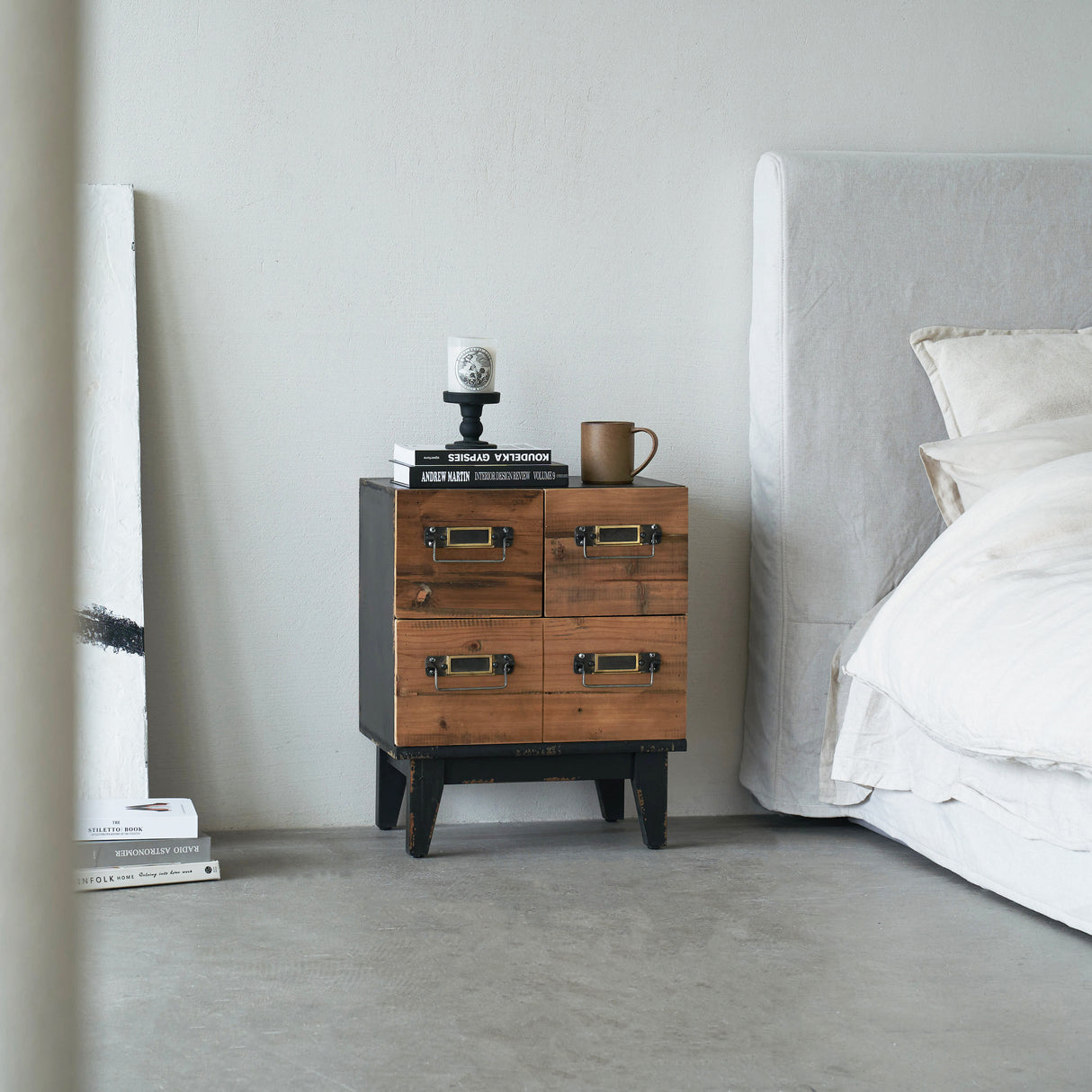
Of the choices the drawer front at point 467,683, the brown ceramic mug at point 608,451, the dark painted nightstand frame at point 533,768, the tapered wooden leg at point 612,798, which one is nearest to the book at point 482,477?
the brown ceramic mug at point 608,451

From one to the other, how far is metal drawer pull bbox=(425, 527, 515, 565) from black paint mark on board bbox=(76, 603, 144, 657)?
65 cm

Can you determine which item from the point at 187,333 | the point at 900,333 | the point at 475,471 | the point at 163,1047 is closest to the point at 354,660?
the point at 475,471

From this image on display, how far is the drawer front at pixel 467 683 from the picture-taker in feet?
7.64

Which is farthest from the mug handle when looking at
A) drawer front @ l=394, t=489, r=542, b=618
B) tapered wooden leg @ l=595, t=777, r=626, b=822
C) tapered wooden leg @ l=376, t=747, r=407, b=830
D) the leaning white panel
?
the leaning white panel

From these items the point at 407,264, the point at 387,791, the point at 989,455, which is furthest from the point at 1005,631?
the point at 407,264

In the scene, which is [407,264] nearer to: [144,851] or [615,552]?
[615,552]

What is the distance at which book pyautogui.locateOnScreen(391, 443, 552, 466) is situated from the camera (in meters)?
2.32

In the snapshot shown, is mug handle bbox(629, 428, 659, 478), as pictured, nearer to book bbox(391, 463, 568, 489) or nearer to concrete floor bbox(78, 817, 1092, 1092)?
book bbox(391, 463, 568, 489)

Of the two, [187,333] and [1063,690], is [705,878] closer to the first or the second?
[1063,690]

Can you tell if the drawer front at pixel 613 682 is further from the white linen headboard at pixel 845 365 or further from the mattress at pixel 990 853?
the mattress at pixel 990 853

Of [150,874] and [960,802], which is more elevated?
[960,802]

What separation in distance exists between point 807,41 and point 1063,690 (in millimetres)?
1619

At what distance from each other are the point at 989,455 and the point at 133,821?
1.73 m

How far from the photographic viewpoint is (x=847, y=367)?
2619 mm
